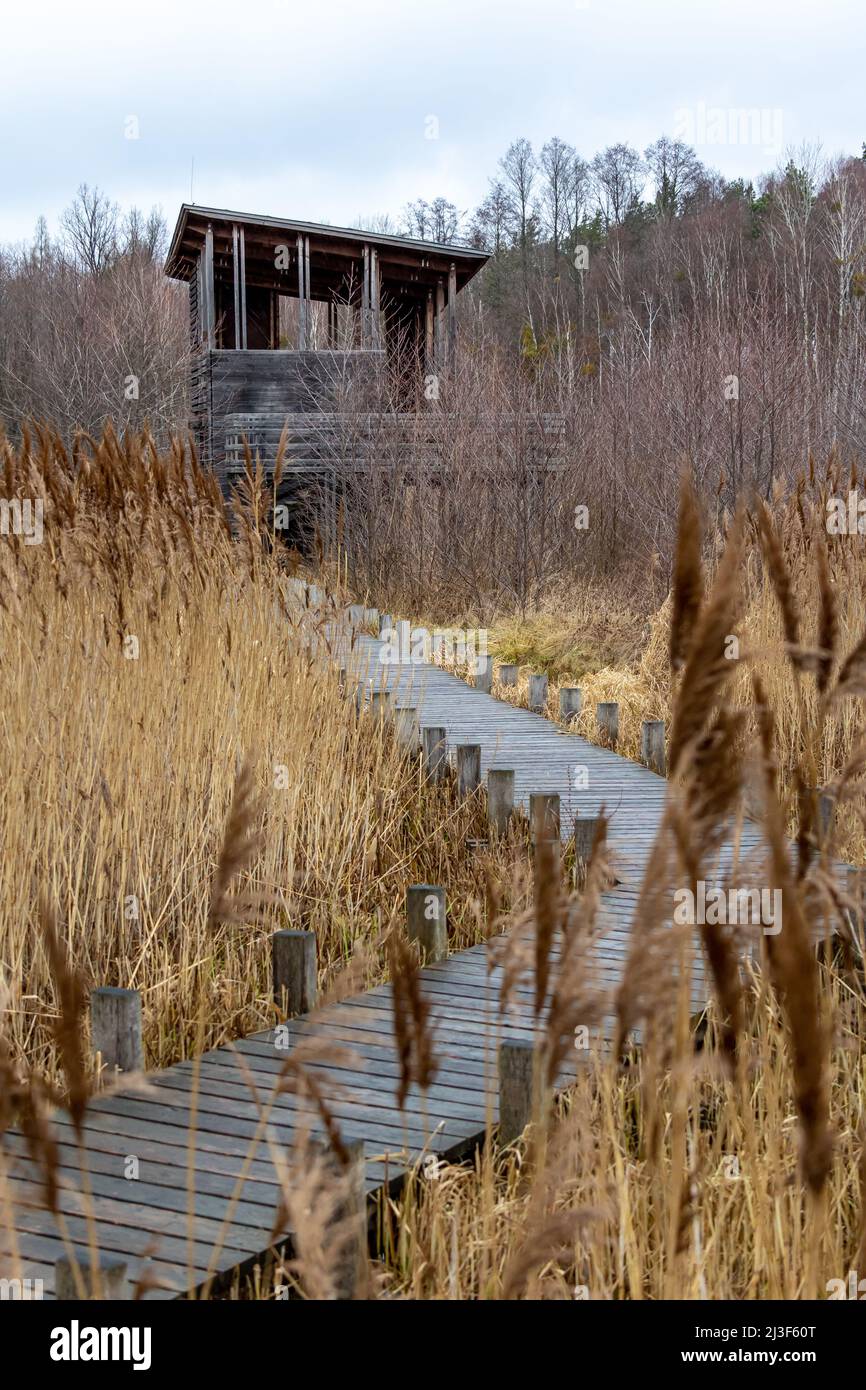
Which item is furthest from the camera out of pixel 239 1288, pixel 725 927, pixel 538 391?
pixel 538 391

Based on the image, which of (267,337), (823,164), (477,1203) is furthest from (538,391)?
(823,164)

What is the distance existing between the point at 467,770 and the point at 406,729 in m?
0.43

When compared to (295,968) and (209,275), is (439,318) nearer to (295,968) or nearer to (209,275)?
(209,275)

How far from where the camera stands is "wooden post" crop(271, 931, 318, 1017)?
362cm

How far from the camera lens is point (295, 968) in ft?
11.9

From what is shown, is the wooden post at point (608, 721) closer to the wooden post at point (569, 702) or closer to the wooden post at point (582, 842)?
the wooden post at point (569, 702)

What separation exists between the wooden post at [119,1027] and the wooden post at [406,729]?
291cm

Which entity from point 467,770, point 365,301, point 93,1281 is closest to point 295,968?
point 93,1281

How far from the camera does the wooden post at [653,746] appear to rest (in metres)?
6.65

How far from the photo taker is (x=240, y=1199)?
8.29 feet

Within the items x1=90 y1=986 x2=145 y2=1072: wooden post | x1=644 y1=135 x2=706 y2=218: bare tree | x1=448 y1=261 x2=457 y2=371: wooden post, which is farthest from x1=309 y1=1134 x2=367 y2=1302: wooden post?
x1=644 y1=135 x2=706 y2=218: bare tree

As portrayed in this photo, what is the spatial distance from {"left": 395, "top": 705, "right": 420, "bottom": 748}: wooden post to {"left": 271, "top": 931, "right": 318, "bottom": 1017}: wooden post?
2.30m
